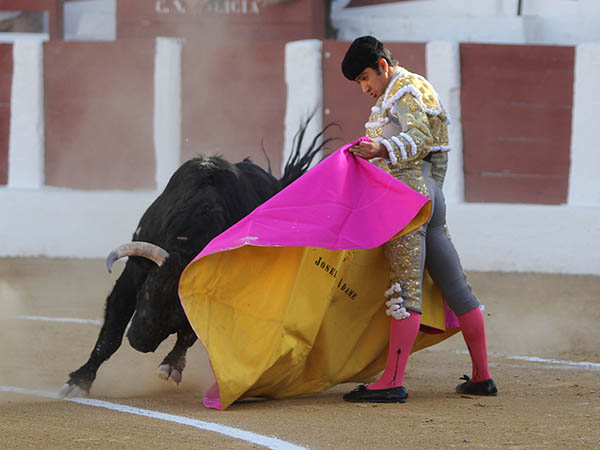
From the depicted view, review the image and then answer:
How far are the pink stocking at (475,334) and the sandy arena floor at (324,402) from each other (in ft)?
0.36

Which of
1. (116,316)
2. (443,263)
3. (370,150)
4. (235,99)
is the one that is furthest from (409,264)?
(235,99)

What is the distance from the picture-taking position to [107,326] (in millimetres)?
3479

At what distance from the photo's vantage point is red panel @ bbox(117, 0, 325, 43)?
7.35m

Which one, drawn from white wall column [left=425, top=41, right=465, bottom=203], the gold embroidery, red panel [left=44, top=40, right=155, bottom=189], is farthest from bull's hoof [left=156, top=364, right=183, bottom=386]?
red panel [left=44, top=40, right=155, bottom=189]

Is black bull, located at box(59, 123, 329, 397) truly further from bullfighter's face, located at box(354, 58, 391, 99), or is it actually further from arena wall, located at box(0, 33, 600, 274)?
arena wall, located at box(0, 33, 600, 274)

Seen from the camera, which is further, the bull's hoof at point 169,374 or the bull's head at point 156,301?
the bull's hoof at point 169,374

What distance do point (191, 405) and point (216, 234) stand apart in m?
0.54

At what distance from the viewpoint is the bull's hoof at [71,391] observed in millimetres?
3213

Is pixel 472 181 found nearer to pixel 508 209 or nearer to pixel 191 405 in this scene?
pixel 508 209

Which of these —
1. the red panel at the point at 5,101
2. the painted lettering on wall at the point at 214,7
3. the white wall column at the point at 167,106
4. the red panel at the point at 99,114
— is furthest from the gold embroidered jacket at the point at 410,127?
the red panel at the point at 5,101

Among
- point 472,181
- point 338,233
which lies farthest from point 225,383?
point 472,181

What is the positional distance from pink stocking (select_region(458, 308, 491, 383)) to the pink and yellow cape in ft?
0.31

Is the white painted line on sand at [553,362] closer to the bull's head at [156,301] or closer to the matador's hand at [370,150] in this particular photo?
the matador's hand at [370,150]

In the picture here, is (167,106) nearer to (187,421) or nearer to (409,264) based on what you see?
(409,264)
